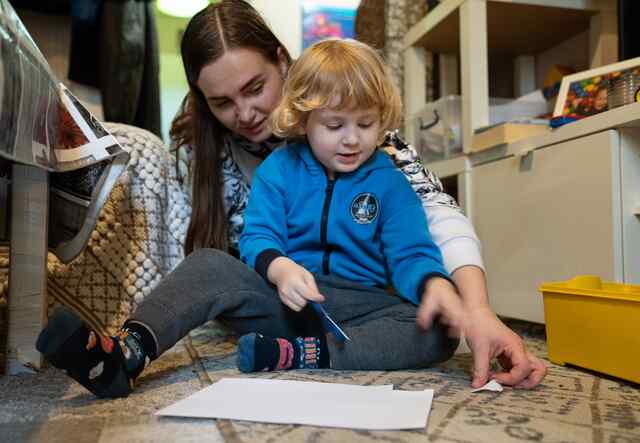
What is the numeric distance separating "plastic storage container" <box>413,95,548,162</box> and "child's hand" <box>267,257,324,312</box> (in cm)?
83

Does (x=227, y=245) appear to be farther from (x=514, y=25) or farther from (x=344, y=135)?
(x=514, y=25)

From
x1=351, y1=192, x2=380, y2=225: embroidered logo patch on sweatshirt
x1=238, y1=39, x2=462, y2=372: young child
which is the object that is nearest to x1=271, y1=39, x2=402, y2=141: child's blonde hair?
x1=238, y1=39, x2=462, y2=372: young child

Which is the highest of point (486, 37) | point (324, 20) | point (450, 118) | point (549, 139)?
point (324, 20)

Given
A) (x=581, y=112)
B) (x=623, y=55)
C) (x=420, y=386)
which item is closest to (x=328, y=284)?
(x=420, y=386)

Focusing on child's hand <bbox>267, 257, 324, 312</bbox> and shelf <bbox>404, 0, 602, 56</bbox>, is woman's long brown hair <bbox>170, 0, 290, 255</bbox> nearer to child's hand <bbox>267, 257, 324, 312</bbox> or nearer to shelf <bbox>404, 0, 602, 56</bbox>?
child's hand <bbox>267, 257, 324, 312</bbox>

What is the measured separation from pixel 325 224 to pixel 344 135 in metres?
0.13

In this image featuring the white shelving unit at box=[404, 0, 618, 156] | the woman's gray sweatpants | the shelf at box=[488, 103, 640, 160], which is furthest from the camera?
the white shelving unit at box=[404, 0, 618, 156]

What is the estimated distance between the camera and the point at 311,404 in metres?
0.57

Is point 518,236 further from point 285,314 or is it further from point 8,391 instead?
point 8,391

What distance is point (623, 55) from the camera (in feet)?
3.52

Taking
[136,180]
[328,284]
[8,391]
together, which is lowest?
[8,391]

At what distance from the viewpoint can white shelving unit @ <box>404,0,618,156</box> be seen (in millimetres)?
1319

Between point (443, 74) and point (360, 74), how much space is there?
0.99 m

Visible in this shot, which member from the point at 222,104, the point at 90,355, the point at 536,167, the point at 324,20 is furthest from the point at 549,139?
the point at 324,20
